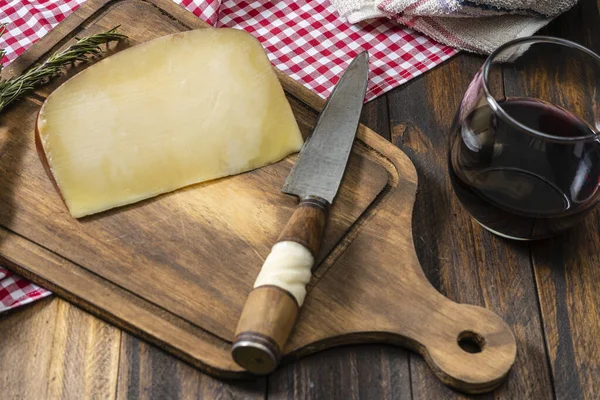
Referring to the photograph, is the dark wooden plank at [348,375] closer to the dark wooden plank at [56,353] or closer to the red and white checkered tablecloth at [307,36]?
the dark wooden plank at [56,353]

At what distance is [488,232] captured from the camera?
1228mm

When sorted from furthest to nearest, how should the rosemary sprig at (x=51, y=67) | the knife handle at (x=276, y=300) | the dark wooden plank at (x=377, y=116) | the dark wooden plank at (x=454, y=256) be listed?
1. the dark wooden plank at (x=377, y=116)
2. the rosemary sprig at (x=51, y=67)
3. the dark wooden plank at (x=454, y=256)
4. the knife handle at (x=276, y=300)

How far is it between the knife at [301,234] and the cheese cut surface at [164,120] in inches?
2.4

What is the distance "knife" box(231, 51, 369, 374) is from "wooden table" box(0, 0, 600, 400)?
10cm

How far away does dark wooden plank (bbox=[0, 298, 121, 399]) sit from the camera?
3.46 feet

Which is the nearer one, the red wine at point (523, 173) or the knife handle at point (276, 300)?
the knife handle at point (276, 300)

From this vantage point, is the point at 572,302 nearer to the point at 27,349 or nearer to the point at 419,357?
the point at 419,357

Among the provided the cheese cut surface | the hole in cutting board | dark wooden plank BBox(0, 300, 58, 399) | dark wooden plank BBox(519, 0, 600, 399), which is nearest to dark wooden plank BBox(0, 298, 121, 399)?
dark wooden plank BBox(0, 300, 58, 399)

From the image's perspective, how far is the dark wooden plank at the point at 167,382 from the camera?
106cm

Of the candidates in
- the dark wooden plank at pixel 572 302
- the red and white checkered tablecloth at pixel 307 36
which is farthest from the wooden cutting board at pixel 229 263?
the red and white checkered tablecloth at pixel 307 36

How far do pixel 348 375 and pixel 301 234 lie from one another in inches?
7.8

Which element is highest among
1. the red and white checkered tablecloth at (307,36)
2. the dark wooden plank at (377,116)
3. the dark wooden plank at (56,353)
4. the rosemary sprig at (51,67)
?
the rosemary sprig at (51,67)

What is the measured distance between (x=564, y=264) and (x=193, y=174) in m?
0.57

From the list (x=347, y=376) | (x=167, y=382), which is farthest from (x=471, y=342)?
(x=167, y=382)
